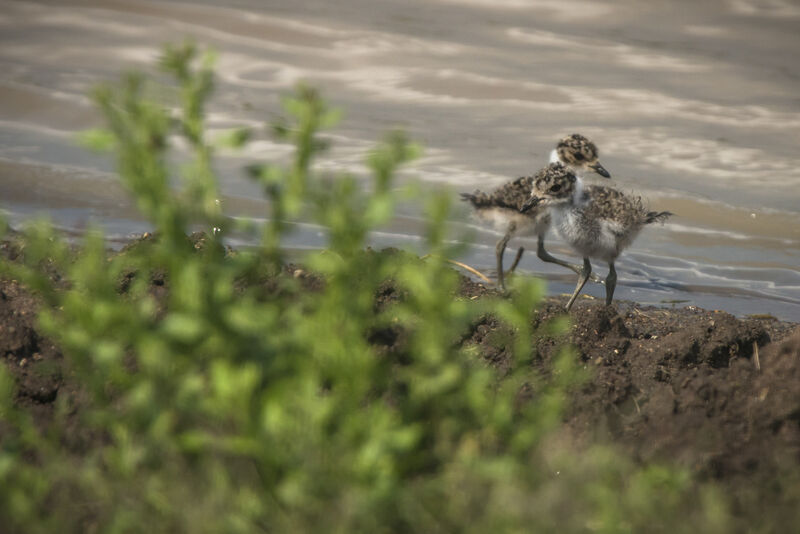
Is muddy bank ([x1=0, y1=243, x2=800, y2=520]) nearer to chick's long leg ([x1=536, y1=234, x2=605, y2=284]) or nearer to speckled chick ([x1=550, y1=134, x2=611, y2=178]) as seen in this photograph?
chick's long leg ([x1=536, y1=234, x2=605, y2=284])

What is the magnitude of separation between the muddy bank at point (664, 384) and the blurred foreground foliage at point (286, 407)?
411 mm

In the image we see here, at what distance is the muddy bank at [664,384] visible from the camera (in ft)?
11.3

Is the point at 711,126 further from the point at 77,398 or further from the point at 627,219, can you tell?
the point at 77,398

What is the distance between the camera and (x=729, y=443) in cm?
352

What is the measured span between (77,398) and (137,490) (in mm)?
1023

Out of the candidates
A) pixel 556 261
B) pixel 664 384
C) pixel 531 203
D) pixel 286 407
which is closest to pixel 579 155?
pixel 556 261

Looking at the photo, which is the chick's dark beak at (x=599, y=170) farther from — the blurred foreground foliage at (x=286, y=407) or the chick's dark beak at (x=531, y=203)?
the blurred foreground foliage at (x=286, y=407)

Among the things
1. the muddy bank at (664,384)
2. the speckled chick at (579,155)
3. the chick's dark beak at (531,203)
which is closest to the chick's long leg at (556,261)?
the chick's dark beak at (531,203)

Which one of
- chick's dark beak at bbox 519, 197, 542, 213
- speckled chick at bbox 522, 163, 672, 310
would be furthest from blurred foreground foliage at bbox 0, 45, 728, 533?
chick's dark beak at bbox 519, 197, 542, 213

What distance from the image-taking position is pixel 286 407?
2.73m

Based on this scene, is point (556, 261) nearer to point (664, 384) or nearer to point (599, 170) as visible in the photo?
point (599, 170)

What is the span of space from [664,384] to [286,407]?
2242 millimetres

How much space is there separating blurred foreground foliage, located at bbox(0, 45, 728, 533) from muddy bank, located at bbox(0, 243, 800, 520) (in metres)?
0.41

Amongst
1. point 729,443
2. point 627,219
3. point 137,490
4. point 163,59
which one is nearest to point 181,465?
point 137,490
